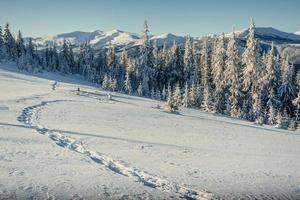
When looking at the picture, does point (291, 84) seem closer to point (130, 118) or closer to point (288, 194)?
point (130, 118)

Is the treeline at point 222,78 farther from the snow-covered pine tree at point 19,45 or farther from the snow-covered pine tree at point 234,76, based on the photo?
the snow-covered pine tree at point 19,45

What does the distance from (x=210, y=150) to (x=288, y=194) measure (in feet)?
23.7

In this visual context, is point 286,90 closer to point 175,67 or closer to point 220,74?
point 220,74

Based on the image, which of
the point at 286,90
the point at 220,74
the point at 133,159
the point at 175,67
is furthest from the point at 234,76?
the point at 133,159

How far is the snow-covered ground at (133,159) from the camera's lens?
47.8ft

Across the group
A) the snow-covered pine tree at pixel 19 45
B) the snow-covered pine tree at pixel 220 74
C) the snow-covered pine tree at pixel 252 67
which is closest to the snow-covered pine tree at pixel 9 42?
the snow-covered pine tree at pixel 19 45

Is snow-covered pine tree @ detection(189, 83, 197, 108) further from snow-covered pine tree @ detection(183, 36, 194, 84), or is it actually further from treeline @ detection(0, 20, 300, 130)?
snow-covered pine tree @ detection(183, 36, 194, 84)

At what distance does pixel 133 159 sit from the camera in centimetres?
1866

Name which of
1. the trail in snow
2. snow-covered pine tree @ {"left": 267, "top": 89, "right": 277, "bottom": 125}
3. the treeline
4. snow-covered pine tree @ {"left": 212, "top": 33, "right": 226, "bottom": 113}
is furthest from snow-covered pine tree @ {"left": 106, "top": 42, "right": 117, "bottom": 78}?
the trail in snow

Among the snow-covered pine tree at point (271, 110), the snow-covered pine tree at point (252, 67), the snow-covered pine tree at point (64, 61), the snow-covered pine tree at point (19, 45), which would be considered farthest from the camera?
the snow-covered pine tree at point (64, 61)

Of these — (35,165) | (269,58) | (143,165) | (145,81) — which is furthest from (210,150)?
(145,81)

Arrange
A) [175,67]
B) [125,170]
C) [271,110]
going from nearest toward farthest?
[125,170]
[271,110]
[175,67]

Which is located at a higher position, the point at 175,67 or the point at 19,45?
the point at 19,45

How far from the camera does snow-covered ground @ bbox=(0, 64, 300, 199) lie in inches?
573
